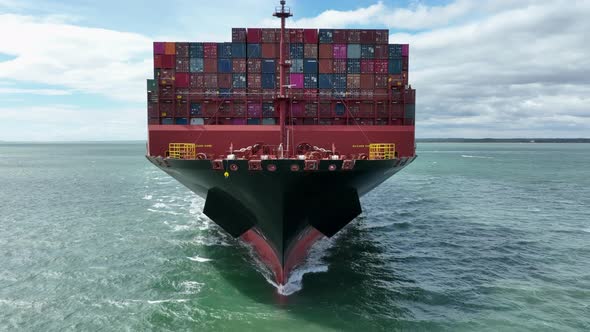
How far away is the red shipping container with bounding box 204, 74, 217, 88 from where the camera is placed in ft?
73.2

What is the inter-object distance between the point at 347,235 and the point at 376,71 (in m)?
10.3

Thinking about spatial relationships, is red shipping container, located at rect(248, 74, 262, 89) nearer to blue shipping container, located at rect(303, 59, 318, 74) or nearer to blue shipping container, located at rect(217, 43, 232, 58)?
blue shipping container, located at rect(217, 43, 232, 58)

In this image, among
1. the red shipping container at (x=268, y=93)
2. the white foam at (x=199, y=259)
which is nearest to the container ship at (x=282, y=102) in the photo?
the red shipping container at (x=268, y=93)

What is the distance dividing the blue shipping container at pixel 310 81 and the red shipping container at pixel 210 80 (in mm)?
5431

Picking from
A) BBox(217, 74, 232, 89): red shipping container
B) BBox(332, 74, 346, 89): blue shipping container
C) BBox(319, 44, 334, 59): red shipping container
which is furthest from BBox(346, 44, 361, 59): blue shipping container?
BBox(217, 74, 232, 89): red shipping container

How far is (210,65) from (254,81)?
115 inches

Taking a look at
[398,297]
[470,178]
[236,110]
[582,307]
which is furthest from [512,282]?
[470,178]

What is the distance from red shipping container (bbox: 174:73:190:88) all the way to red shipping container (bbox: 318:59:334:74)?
323 inches

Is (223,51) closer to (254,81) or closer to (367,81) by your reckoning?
(254,81)

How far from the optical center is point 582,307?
41.9ft

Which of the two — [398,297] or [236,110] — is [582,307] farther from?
[236,110]

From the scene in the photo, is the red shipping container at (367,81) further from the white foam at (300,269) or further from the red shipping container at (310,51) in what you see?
the white foam at (300,269)

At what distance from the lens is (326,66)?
899 inches

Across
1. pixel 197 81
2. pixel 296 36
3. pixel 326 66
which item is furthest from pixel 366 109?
pixel 197 81
